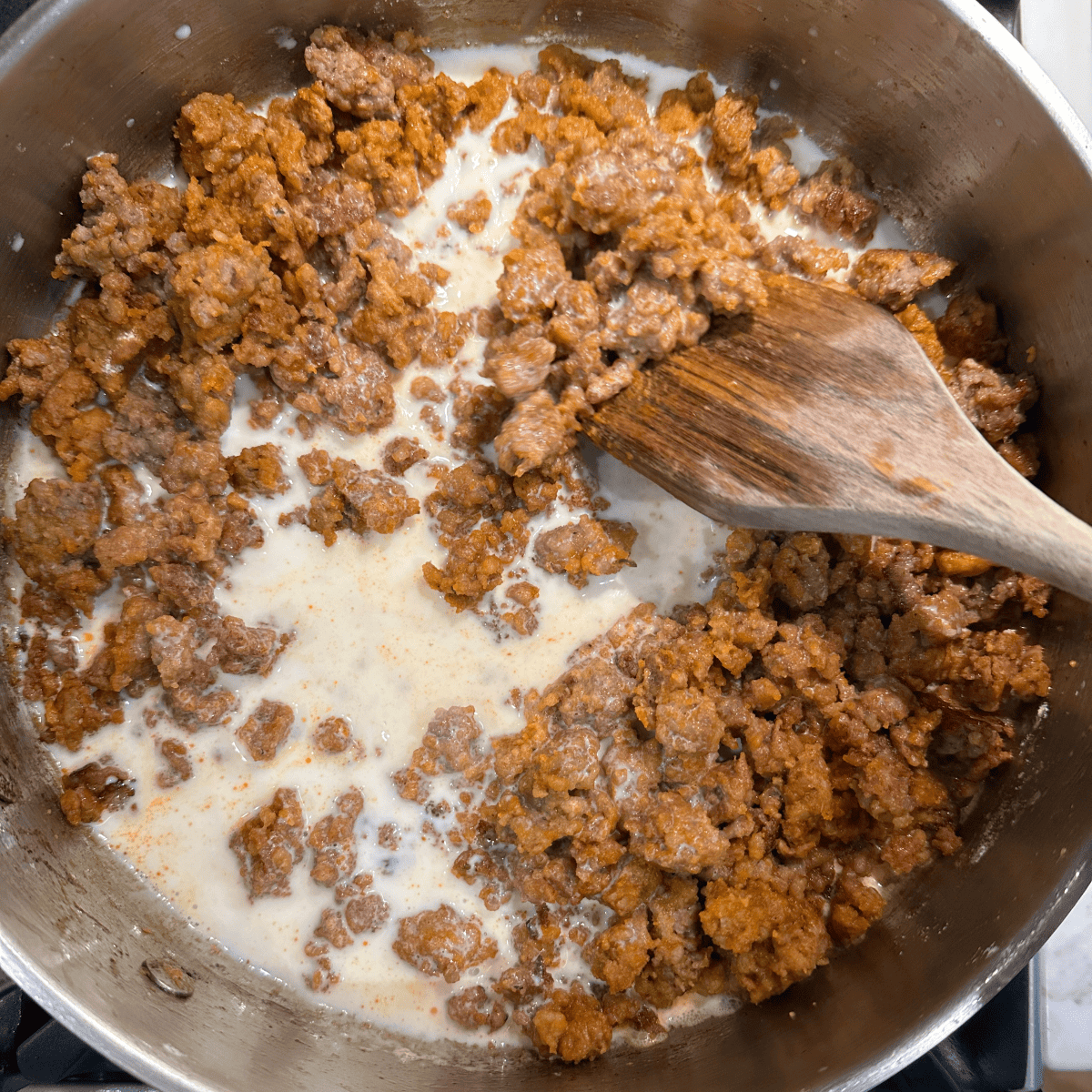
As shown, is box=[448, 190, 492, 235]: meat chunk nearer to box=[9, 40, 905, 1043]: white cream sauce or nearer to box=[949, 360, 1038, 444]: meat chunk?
box=[9, 40, 905, 1043]: white cream sauce

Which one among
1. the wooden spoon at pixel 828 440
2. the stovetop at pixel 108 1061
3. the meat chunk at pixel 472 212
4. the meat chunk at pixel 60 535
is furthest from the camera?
the meat chunk at pixel 472 212

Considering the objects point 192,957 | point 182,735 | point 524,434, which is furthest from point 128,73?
point 192,957

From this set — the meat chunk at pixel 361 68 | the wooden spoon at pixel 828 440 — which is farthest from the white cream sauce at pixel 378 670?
the wooden spoon at pixel 828 440

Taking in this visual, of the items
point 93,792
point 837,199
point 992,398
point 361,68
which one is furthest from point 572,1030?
point 361,68

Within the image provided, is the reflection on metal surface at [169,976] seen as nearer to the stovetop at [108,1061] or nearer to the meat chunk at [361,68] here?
the stovetop at [108,1061]

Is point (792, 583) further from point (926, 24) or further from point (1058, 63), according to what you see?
point (1058, 63)

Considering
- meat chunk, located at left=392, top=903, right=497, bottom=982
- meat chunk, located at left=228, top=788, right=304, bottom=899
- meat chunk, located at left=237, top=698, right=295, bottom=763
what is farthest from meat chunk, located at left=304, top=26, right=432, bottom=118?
meat chunk, located at left=392, top=903, right=497, bottom=982

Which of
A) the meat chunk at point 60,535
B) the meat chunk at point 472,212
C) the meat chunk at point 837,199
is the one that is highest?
the meat chunk at point 837,199
